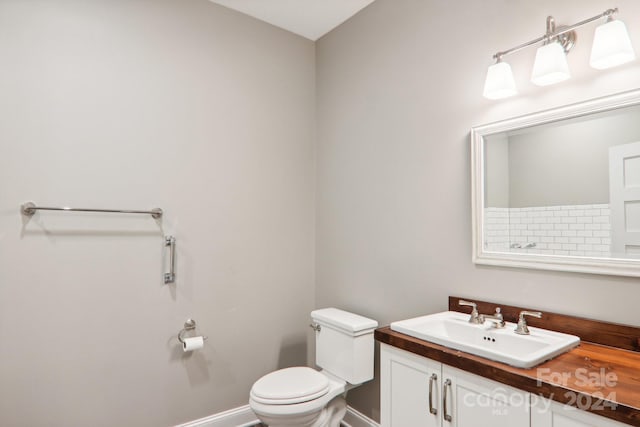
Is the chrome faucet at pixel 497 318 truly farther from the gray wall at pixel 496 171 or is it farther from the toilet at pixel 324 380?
the toilet at pixel 324 380

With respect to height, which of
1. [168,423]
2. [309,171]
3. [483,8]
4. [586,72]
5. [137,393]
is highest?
[483,8]

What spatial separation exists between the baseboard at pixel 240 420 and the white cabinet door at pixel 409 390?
83 cm

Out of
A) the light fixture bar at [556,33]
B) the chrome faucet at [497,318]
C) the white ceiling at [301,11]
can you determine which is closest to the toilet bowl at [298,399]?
the chrome faucet at [497,318]

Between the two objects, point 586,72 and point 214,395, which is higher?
point 586,72

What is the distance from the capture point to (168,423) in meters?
2.14

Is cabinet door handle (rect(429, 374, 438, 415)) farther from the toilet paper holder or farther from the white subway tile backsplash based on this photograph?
the toilet paper holder

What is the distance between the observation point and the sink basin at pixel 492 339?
46.3 inches

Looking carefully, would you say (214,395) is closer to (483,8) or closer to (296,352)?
(296,352)

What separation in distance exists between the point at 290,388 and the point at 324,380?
0.65ft

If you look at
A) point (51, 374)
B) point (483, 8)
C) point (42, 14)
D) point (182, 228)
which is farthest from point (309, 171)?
point (51, 374)

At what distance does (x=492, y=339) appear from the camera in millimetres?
1490

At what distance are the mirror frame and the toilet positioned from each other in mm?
794

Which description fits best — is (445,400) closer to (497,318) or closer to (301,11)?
(497,318)

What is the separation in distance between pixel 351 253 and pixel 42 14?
209cm
